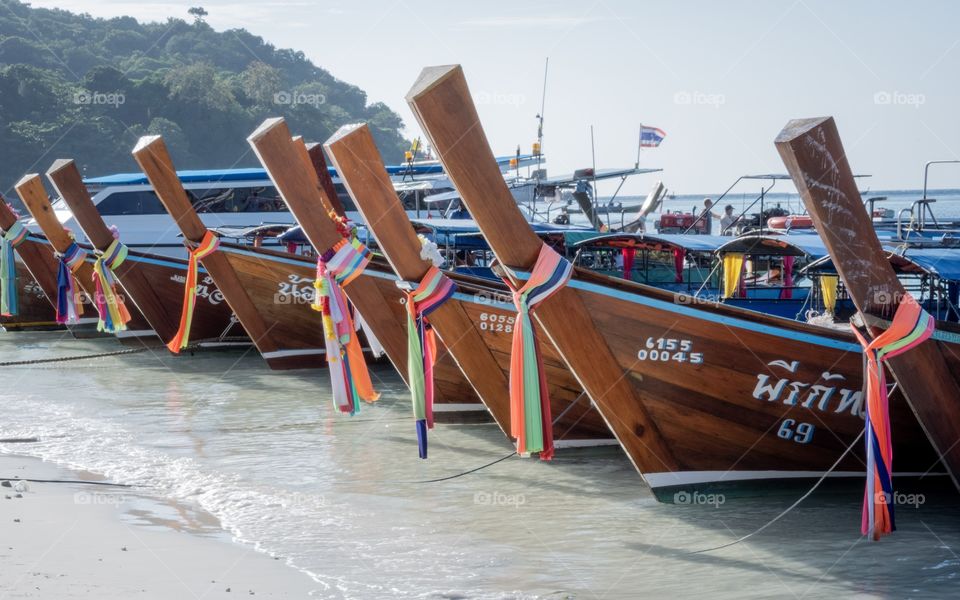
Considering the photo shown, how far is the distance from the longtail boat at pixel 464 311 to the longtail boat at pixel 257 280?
4604mm

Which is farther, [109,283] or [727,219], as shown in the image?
[727,219]

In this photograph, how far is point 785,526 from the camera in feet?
23.8

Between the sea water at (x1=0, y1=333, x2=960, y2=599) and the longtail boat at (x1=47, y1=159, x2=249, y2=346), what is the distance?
3.35m

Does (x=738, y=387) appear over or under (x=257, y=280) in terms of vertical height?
under

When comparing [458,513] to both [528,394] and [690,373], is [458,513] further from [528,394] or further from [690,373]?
[690,373]

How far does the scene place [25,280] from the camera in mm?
19844

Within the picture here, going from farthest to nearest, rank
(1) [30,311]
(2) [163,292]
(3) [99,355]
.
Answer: (1) [30,311] → (2) [163,292] → (3) [99,355]

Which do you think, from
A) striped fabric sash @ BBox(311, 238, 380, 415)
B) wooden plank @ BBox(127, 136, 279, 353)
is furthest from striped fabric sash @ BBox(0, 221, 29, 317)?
striped fabric sash @ BBox(311, 238, 380, 415)

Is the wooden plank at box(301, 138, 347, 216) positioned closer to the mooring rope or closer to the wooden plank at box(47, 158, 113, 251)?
the wooden plank at box(47, 158, 113, 251)

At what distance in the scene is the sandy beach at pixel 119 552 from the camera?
229 inches

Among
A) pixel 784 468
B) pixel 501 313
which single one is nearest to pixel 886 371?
pixel 784 468

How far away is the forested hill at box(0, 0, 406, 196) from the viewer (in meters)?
61.8

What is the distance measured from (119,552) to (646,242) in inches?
392

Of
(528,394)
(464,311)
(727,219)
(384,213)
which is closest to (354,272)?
(464,311)
